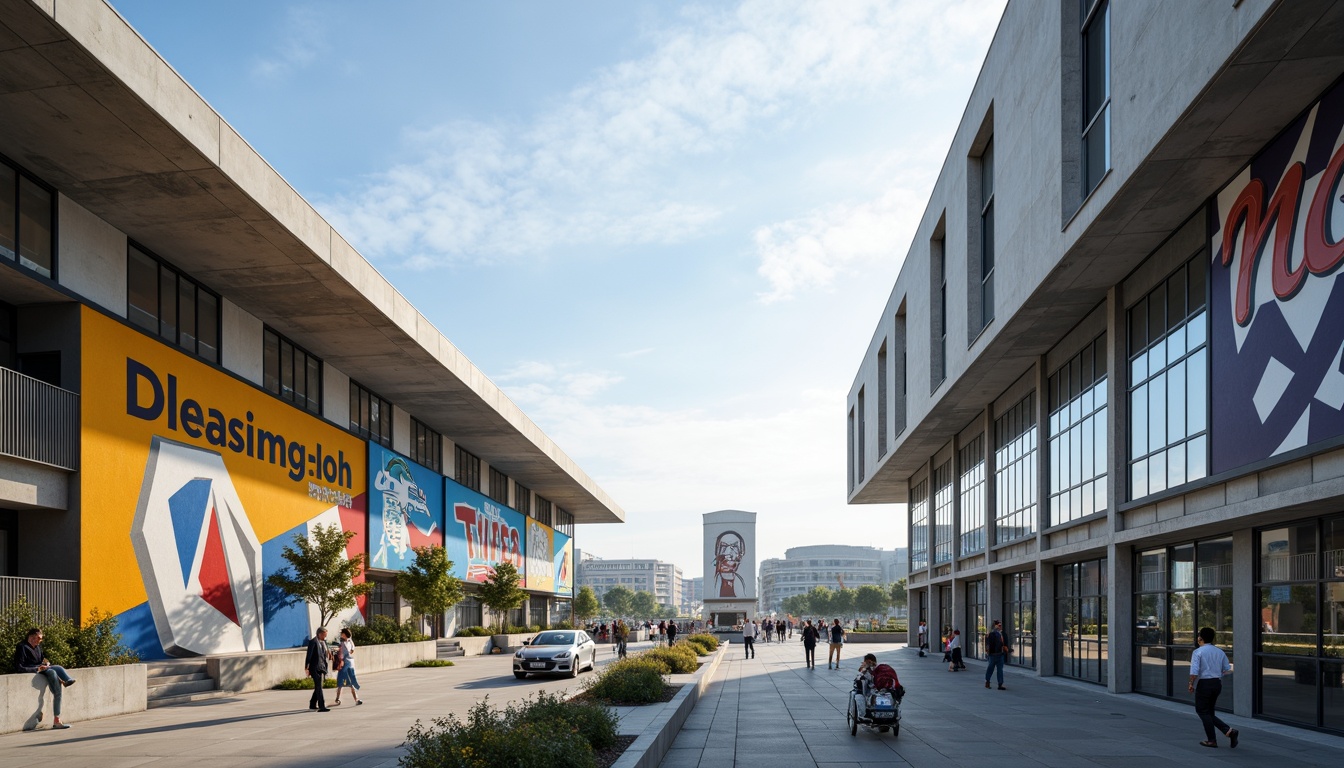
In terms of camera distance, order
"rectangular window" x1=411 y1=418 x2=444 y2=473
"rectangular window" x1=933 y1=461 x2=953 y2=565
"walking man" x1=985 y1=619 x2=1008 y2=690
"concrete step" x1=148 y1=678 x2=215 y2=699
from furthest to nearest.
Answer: "rectangular window" x1=933 y1=461 x2=953 y2=565 → "rectangular window" x1=411 y1=418 x2=444 y2=473 → "walking man" x1=985 y1=619 x2=1008 y2=690 → "concrete step" x1=148 y1=678 x2=215 y2=699

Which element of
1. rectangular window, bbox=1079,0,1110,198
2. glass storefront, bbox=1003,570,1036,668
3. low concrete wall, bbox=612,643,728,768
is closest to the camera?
low concrete wall, bbox=612,643,728,768

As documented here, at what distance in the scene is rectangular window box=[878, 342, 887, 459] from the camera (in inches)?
1921

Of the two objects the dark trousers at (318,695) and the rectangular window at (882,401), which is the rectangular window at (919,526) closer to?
the rectangular window at (882,401)

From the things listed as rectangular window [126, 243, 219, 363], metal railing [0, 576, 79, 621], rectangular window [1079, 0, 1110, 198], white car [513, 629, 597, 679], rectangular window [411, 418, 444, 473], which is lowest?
white car [513, 629, 597, 679]

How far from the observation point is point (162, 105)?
56.2 feet

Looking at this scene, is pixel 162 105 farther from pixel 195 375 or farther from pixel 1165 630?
pixel 1165 630

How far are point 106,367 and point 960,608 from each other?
32233mm

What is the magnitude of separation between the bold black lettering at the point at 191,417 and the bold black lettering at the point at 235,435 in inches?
56.6

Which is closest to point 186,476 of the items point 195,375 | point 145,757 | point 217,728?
point 195,375

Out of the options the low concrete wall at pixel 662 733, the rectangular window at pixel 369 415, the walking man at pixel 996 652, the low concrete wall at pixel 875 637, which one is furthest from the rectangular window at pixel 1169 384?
the low concrete wall at pixel 875 637

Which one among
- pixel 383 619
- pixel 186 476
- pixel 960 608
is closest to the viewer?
pixel 186 476

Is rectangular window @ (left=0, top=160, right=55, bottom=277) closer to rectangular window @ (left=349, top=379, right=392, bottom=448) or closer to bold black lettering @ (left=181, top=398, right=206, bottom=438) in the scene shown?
bold black lettering @ (left=181, top=398, right=206, bottom=438)

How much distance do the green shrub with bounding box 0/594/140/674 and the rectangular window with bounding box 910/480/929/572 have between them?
121 feet

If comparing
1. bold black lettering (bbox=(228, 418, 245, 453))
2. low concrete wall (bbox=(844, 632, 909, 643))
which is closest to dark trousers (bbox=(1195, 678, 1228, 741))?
bold black lettering (bbox=(228, 418, 245, 453))
